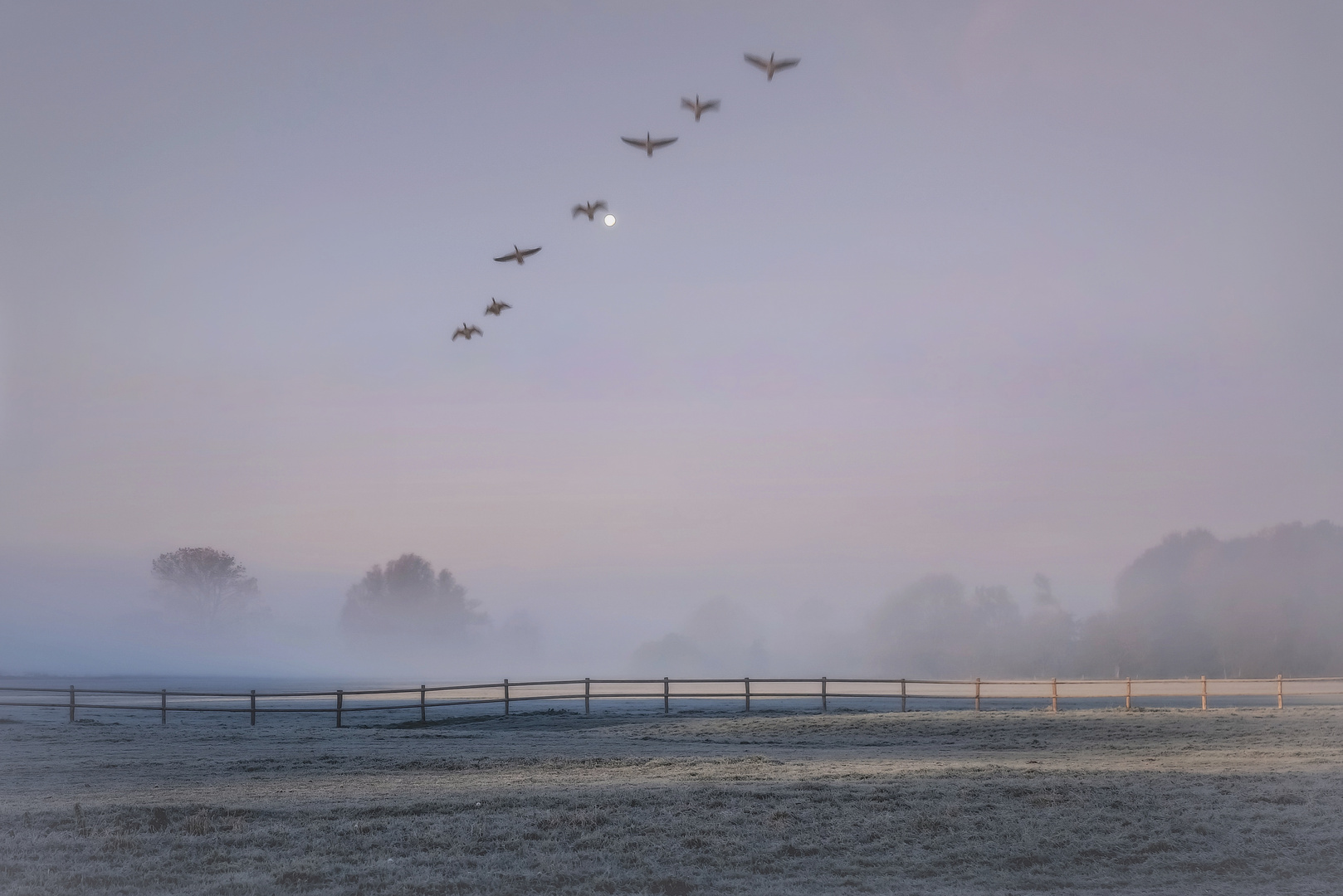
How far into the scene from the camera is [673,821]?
46.5 feet

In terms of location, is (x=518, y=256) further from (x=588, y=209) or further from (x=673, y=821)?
(x=673, y=821)

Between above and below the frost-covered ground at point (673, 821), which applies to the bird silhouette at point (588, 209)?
above

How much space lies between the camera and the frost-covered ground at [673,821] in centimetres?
1172

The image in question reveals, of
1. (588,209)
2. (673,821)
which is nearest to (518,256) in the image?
(588,209)

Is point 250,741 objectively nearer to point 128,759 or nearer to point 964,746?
point 128,759

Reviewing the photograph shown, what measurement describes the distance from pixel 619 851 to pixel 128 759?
15585 millimetres

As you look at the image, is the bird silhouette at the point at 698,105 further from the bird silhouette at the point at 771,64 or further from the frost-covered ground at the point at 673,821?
the frost-covered ground at the point at 673,821

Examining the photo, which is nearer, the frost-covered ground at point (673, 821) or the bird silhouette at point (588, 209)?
the frost-covered ground at point (673, 821)

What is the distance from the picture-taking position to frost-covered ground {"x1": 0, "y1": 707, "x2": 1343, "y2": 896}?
11.7 metres

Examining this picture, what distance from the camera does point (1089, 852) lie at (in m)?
12.9

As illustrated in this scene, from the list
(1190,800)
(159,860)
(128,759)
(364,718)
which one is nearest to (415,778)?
(159,860)

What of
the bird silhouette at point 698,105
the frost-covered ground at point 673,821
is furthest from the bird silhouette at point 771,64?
the frost-covered ground at point 673,821

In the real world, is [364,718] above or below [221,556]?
below

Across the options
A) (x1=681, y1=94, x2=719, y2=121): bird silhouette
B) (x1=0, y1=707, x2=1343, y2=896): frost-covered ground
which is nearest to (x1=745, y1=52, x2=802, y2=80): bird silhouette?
(x1=681, y1=94, x2=719, y2=121): bird silhouette
